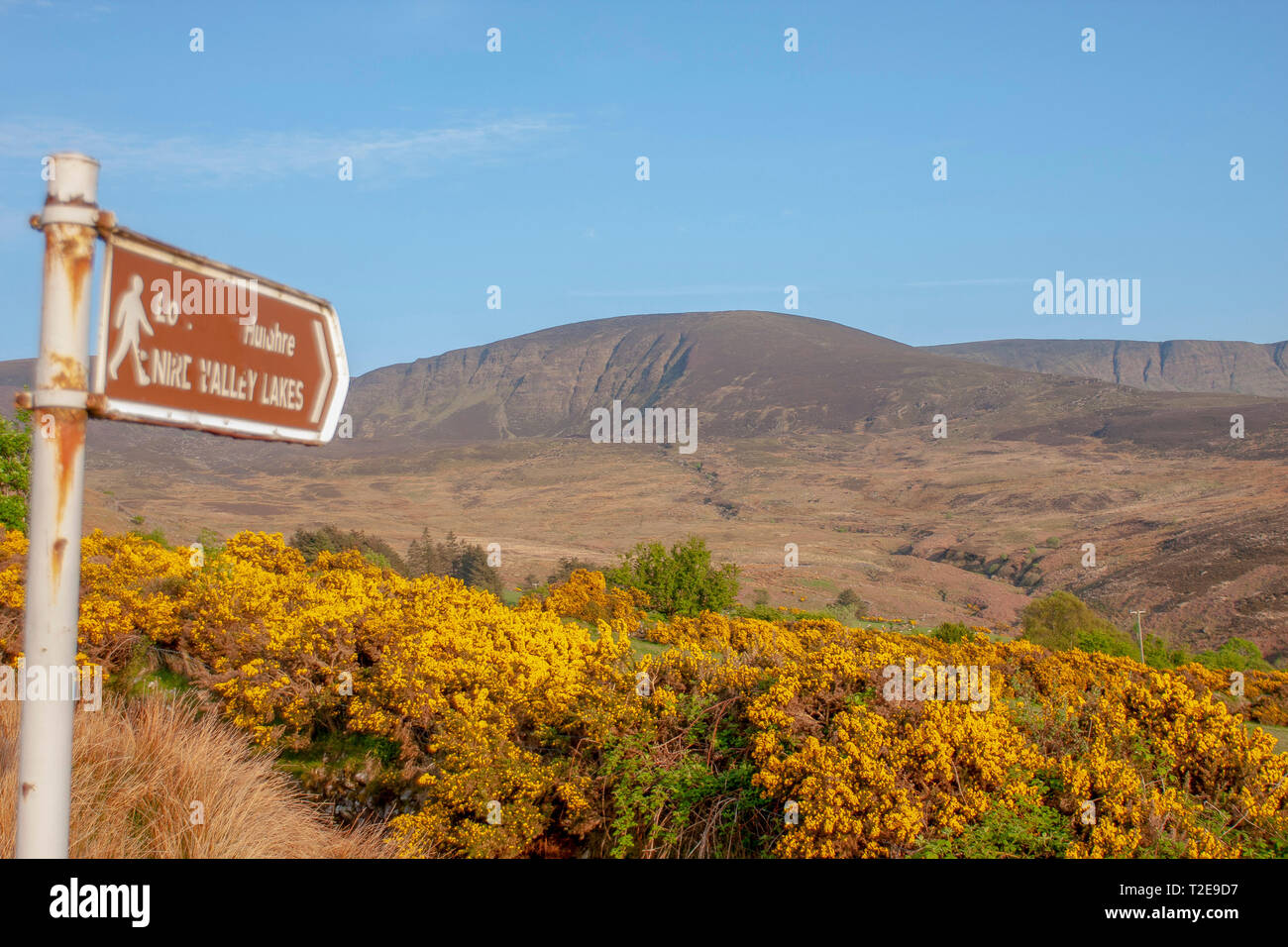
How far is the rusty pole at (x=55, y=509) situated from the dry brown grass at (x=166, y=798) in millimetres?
2122

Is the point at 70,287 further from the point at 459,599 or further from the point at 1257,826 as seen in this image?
the point at 459,599

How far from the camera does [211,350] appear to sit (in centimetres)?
224

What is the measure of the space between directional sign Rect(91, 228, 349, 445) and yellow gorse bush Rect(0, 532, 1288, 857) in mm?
4030

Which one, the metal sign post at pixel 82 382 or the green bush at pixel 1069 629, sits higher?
the metal sign post at pixel 82 382

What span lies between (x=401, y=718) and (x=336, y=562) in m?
7.09

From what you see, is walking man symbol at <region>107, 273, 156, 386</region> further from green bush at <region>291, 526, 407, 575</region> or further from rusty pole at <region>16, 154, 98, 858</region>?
green bush at <region>291, 526, 407, 575</region>

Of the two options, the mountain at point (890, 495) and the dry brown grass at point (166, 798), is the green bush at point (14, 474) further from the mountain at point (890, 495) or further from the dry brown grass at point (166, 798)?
the dry brown grass at point (166, 798)

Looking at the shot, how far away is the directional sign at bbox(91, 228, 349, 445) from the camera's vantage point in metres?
2.07

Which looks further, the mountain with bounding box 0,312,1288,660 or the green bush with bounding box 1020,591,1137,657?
the mountain with bounding box 0,312,1288,660

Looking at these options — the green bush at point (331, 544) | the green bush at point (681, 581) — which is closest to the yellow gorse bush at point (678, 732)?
the green bush at point (681, 581)

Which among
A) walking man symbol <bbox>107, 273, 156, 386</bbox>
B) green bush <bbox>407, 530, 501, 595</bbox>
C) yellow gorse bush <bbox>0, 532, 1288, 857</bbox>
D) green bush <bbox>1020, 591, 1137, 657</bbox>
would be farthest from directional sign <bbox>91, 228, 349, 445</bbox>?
green bush <bbox>407, 530, 501, 595</bbox>

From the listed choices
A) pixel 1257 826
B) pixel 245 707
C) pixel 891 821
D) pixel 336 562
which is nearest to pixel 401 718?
pixel 245 707

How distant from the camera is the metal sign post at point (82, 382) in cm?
195

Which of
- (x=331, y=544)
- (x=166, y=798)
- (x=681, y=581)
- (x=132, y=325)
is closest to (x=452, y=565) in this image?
(x=331, y=544)
